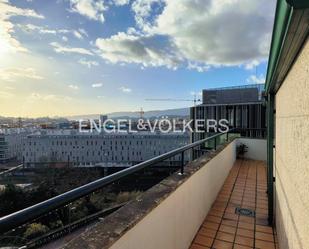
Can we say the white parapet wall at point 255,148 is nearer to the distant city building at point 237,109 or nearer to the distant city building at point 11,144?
the distant city building at point 237,109

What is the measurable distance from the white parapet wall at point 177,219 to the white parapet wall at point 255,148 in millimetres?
4032

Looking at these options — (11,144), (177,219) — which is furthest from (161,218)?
(11,144)

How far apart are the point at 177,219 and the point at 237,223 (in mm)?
1158

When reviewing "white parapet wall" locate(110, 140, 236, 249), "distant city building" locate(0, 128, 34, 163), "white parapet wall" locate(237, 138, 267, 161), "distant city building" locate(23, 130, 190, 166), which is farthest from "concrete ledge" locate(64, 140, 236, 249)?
"distant city building" locate(0, 128, 34, 163)

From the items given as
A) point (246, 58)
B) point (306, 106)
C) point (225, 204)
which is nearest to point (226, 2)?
point (225, 204)

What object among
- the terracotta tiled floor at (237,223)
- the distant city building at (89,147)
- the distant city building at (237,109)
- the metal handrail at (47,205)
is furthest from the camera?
the distant city building at (89,147)

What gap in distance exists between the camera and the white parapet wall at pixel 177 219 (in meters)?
1.18

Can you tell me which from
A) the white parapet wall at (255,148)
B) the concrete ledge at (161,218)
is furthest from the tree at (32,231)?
the white parapet wall at (255,148)

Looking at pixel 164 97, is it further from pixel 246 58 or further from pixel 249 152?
pixel 249 152

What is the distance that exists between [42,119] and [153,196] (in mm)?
86179

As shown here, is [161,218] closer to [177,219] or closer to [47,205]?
[177,219]

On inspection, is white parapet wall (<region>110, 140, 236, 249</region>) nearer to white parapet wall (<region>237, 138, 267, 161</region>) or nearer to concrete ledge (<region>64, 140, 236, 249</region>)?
concrete ledge (<region>64, 140, 236, 249</region>)

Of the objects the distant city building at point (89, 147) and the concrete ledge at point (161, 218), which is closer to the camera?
the concrete ledge at point (161, 218)

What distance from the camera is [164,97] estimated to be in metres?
59.9
